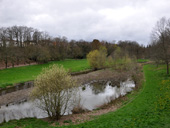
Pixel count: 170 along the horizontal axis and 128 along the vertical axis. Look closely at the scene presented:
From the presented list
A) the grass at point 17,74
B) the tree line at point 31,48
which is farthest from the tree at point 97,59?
the tree line at point 31,48

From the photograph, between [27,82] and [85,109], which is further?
[27,82]

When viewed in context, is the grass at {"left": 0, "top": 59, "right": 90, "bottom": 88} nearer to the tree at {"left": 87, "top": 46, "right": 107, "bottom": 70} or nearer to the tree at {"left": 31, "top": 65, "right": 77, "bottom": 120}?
the tree at {"left": 87, "top": 46, "right": 107, "bottom": 70}

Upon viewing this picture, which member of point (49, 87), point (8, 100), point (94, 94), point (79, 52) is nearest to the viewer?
point (49, 87)

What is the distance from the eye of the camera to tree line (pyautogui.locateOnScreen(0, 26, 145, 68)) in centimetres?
5541

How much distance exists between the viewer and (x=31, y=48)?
65875mm

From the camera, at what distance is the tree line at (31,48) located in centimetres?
5541

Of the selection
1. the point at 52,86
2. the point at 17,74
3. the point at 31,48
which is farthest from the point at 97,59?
the point at 52,86

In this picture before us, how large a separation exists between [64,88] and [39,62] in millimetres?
54510

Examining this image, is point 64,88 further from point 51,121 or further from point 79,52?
point 79,52

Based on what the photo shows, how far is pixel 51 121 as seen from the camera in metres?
14.6

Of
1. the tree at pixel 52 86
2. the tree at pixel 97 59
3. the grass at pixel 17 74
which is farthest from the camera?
the tree at pixel 97 59

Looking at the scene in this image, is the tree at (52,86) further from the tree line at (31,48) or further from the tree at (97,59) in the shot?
the tree line at (31,48)

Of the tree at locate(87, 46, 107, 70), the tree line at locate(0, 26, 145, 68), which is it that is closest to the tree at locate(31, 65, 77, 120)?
the tree at locate(87, 46, 107, 70)

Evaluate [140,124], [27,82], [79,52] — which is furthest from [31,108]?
[79,52]
